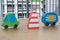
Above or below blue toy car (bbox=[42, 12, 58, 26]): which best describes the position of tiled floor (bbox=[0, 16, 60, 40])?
below

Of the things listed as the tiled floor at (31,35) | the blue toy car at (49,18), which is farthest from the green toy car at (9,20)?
the blue toy car at (49,18)

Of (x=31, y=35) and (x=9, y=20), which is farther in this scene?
(x=9, y=20)

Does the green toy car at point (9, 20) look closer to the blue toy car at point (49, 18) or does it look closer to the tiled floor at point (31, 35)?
the tiled floor at point (31, 35)

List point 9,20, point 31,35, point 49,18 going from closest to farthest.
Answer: point 31,35 → point 9,20 → point 49,18

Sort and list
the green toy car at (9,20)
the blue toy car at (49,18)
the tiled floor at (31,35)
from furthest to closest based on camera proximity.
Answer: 1. the blue toy car at (49,18)
2. the green toy car at (9,20)
3. the tiled floor at (31,35)

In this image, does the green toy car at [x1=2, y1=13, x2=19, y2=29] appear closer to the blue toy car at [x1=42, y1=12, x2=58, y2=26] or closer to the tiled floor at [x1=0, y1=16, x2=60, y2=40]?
the tiled floor at [x1=0, y1=16, x2=60, y2=40]

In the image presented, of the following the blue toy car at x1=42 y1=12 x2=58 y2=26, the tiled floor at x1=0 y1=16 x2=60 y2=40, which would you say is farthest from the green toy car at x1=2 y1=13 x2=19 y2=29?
the blue toy car at x1=42 y1=12 x2=58 y2=26

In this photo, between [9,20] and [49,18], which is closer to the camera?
[9,20]

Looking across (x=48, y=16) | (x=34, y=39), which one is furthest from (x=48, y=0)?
(x=34, y=39)

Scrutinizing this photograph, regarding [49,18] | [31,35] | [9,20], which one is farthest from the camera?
[49,18]

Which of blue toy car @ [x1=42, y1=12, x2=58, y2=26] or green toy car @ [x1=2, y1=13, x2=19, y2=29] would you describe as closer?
green toy car @ [x1=2, y1=13, x2=19, y2=29]

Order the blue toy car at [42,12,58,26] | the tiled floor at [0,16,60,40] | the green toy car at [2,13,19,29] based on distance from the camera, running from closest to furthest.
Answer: the tiled floor at [0,16,60,40], the green toy car at [2,13,19,29], the blue toy car at [42,12,58,26]

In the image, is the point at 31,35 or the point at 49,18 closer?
the point at 31,35

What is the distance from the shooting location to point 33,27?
1089 mm
